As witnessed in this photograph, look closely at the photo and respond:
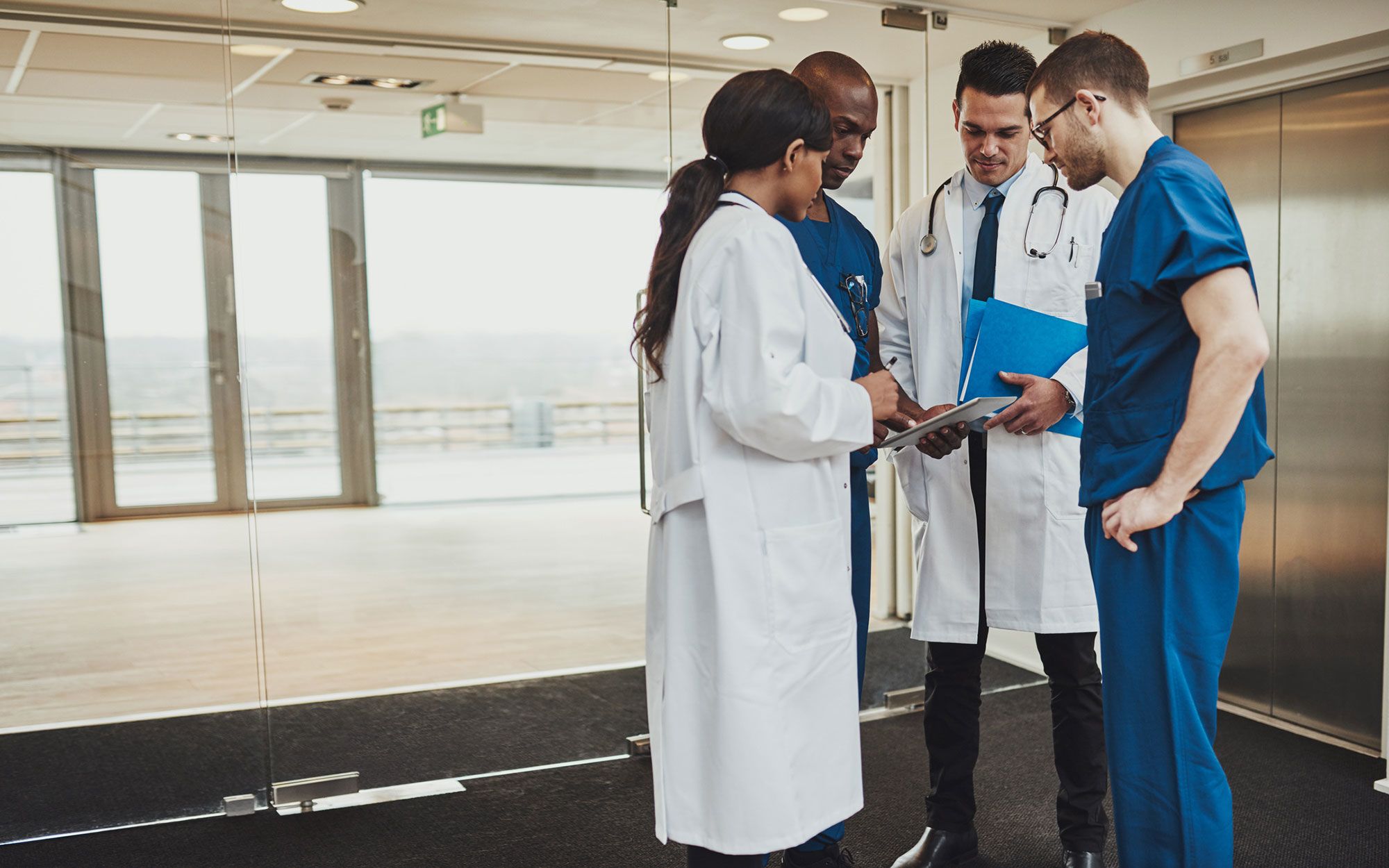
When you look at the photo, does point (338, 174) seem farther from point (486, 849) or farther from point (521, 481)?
point (486, 849)

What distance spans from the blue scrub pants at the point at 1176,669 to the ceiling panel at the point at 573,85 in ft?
7.44

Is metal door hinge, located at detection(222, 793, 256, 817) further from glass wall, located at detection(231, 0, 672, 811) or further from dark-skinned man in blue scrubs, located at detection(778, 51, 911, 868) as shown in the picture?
dark-skinned man in blue scrubs, located at detection(778, 51, 911, 868)

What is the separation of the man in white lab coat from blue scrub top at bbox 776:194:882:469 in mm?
190

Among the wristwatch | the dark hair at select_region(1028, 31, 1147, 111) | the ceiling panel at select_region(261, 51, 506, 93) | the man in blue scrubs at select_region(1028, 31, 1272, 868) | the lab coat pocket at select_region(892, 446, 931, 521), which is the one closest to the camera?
the man in blue scrubs at select_region(1028, 31, 1272, 868)

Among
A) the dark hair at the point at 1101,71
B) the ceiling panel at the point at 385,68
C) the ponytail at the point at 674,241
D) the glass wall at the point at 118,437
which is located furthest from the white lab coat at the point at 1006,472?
the glass wall at the point at 118,437

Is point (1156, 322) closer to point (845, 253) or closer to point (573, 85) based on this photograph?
point (845, 253)

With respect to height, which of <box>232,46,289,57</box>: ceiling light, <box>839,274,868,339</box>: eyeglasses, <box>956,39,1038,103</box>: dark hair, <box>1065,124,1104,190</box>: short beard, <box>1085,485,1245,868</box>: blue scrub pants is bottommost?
<box>1085,485,1245,868</box>: blue scrub pants

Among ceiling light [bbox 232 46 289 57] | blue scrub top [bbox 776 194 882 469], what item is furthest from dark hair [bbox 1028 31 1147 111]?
ceiling light [bbox 232 46 289 57]

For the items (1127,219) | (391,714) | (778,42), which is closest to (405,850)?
(391,714)

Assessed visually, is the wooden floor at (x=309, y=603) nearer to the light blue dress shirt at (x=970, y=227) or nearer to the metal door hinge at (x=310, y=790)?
the metal door hinge at (x=310, y=790)

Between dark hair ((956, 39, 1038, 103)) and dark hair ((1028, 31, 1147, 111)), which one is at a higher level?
dark hair ((956, 39, 1038, 103))

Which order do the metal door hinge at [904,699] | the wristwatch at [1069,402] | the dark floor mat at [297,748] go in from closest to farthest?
the wristwatch at [1069,402], the dark floor mat at [297,748], the metal door hinge at [904,699]

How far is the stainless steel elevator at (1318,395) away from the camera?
3.31 m

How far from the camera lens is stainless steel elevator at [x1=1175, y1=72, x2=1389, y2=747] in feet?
10.8
